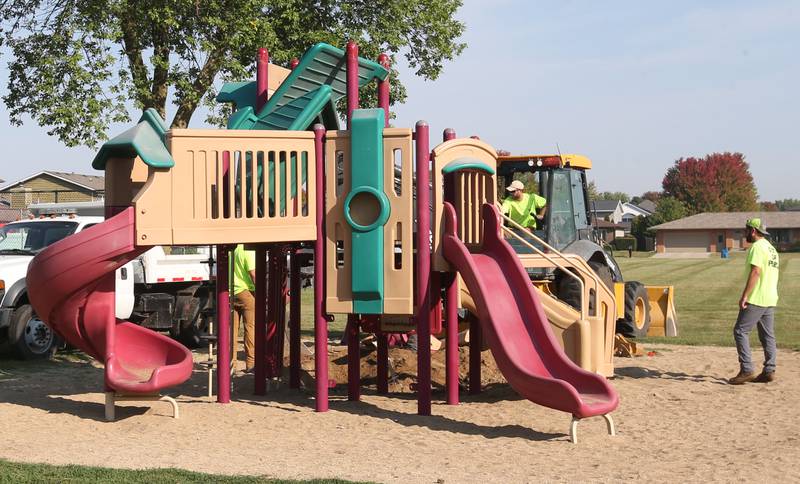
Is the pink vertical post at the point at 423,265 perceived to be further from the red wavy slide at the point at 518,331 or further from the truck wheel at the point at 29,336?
the truck wheel at the point at 29,336

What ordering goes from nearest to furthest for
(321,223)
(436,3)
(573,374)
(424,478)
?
(424,478), (573,374), (321,223), (436,3)

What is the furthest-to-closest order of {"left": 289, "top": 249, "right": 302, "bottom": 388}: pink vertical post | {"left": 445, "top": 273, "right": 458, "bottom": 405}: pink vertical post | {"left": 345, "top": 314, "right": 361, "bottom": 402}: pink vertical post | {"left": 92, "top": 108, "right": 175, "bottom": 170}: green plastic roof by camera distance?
1. {"left": 289, "top": 249, "right": 302, "bottom": 388}: pink vertical post
2. {"left": 345, "top": 314, "right": 361, "bottom": 402}: pink vertical post
3. {"left": 445, "top": 273, "right": 458, "bottom": 405}: pink vertical post
4. {"left": 92, "top": 108, "right": 175, "bottom": 170}: green plastic roof

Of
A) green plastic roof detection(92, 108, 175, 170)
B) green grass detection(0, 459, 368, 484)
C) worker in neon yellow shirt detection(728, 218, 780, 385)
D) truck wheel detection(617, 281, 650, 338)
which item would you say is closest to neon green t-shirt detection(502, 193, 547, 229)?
truck wheel detection(617, 281, 650, 338)

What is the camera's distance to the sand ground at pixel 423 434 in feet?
22.0

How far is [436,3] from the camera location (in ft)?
70.6

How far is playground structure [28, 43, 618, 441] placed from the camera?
8.48 metres

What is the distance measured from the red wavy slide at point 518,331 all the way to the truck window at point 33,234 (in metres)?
7.00

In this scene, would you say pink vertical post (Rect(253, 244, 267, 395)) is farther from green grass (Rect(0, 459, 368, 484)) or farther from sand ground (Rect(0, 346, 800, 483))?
green grass (Rect(0, 459, 368, 484))

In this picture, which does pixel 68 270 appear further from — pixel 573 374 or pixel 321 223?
pixel 573 374

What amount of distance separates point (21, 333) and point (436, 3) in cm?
1224

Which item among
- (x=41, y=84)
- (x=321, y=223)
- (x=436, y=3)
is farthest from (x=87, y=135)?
(x=321, y=223)

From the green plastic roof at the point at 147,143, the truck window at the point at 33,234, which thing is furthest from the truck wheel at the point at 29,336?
the green plastic roof at the point at 147,143

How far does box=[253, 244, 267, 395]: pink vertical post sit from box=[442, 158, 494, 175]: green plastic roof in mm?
2156

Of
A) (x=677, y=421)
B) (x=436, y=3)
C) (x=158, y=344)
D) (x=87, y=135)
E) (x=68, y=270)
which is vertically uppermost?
(x=436, y=3)
